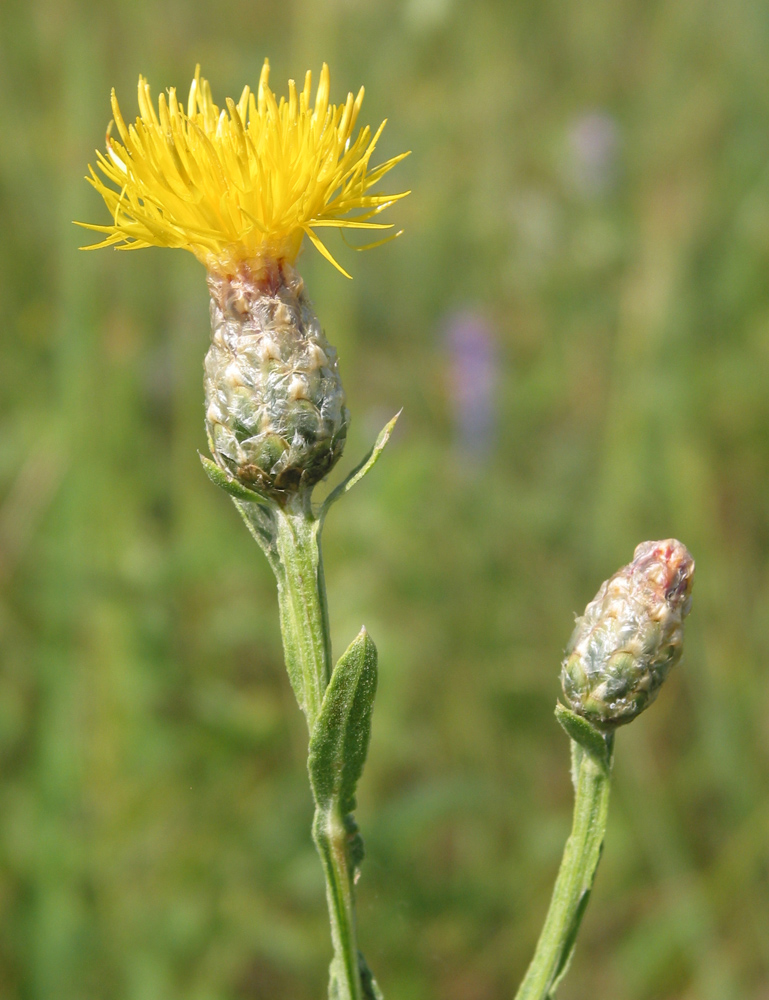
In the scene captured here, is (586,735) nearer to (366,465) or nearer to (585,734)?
(585,734)

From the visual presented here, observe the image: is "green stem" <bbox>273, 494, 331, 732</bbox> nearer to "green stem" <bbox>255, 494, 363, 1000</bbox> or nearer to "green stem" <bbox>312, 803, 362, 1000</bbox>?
"green stem" <bbox>255, 494, 363, 1000</bbox>

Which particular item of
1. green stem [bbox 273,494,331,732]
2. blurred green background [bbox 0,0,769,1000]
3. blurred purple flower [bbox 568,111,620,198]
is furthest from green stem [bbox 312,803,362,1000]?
blurred purple flower [bbox 568,111,620,198]

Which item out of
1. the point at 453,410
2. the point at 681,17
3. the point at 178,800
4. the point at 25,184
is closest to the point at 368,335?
the point at 453,410

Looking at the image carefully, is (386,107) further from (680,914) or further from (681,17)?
(680,914)

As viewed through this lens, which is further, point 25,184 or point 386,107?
point 386,107

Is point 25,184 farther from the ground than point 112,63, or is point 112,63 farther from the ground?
point 112,63
